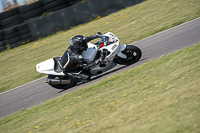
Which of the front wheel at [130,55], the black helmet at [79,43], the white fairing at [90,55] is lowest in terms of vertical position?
the front wheel at [130,55]

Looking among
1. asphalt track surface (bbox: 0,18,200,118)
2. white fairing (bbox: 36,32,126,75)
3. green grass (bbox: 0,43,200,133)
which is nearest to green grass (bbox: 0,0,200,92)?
asphalt track surface (bbox: 0,18,200,118)

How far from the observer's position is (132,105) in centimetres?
468

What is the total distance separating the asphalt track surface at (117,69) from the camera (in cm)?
750

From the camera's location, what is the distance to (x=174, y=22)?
431 inches

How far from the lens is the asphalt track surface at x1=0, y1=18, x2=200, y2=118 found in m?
7.50

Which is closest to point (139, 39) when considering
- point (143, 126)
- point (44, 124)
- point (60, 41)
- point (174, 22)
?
point (174, 22)

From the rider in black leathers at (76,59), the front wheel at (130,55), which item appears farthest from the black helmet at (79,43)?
the front wheel at (130,55)

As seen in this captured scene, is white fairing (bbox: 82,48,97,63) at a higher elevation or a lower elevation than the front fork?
higher

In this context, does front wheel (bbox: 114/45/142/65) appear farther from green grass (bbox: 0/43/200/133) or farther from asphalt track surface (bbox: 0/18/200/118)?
green grass (bbox: 0/43/200/133)

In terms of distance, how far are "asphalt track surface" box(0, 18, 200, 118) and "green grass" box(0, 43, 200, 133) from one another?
0.67 meters

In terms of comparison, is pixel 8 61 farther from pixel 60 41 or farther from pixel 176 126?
pixel 176 126

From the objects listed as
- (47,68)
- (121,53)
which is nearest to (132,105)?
(121,53)

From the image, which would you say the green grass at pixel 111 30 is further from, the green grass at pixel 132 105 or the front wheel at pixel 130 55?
the green grass at pixel 132 105

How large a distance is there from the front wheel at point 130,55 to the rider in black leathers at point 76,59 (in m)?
0.69
